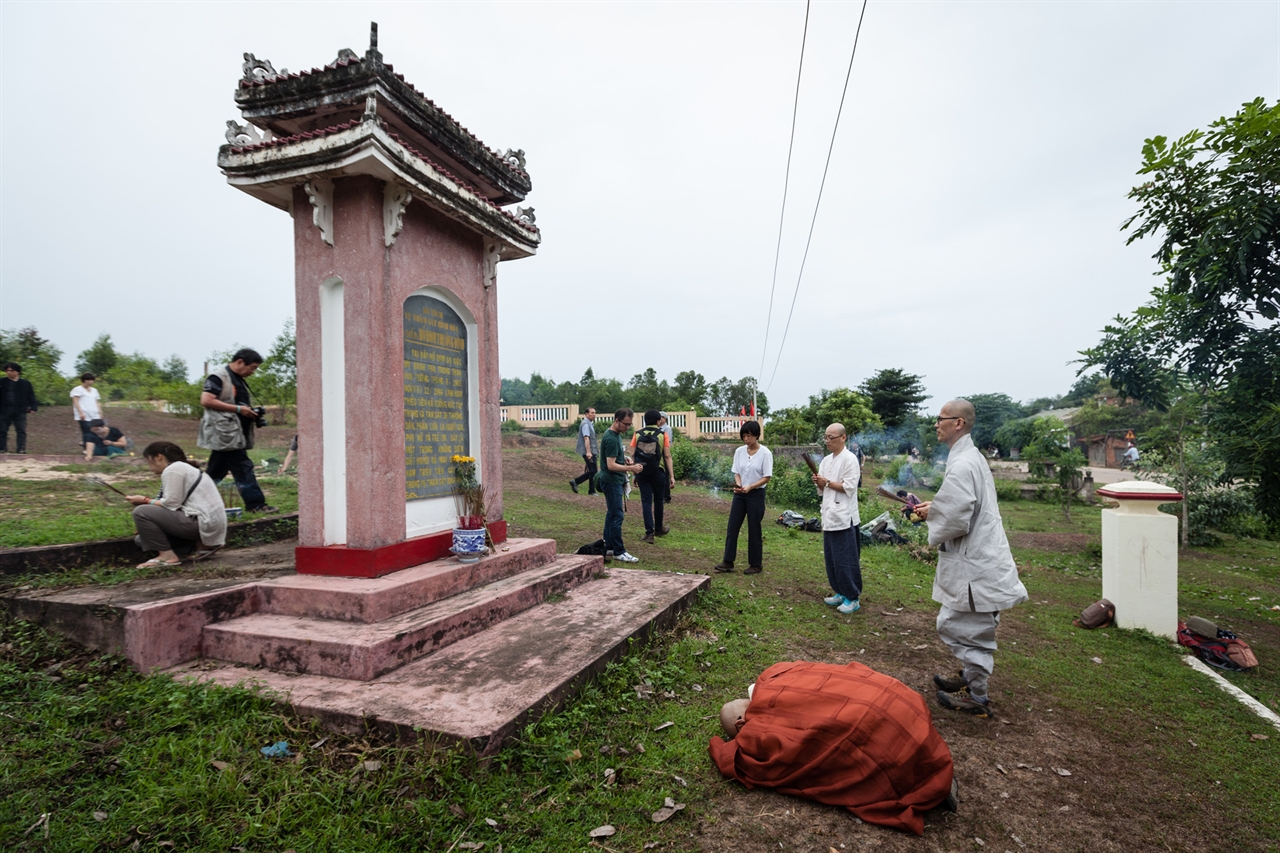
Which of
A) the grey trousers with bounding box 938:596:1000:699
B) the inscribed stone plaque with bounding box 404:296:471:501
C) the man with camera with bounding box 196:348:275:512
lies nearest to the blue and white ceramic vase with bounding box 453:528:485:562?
the inscribed stone plaque with bounding box 404:296:471:501

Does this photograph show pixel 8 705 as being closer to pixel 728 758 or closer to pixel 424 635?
pixel 424 635

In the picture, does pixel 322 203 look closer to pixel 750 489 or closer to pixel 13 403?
pixel 750 489

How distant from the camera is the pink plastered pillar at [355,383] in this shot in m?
4.26

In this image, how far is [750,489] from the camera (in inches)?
256

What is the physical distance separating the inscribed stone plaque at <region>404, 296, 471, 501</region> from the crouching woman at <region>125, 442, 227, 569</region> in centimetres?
165

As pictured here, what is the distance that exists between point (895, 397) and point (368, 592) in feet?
117

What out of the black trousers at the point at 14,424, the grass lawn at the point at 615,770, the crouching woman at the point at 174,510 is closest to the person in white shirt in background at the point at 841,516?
the grass lawn at the point at 615,770

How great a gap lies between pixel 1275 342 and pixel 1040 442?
1815cm

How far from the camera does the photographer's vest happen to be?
17.5ft

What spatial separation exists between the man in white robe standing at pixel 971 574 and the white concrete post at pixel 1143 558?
104 inches

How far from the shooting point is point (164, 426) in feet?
53.2

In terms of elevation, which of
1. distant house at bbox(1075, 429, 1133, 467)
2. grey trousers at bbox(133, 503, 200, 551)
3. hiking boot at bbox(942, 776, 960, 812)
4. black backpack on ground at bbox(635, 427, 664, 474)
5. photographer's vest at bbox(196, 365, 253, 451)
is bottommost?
distant house at bbox(1075, 429, 1133, 467)

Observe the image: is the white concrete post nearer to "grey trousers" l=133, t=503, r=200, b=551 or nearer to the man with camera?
"grey trousers" l=133, t=503, r=200, b=551

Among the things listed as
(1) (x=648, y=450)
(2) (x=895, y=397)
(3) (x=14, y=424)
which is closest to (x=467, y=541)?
(1) (x=648, y=450)
